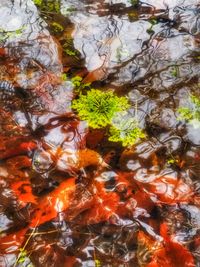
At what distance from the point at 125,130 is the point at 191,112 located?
725mm

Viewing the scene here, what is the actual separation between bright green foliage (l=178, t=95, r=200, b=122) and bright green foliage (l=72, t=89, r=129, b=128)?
0.57 metres

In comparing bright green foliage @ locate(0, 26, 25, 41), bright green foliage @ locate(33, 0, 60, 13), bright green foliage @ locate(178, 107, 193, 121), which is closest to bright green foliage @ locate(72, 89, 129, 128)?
bright green foliage @ locate(178, 107, 193, 121)

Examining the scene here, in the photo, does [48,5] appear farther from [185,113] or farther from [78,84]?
[185,113]

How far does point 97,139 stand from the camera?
3199 millimetres

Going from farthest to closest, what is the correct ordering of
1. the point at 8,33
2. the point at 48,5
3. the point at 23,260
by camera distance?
the point at 48,5 → the point at 8,33 → the point at 23,260

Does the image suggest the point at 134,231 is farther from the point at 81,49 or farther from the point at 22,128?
the point at 81,49

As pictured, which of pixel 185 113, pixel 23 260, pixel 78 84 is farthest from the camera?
pixel 78 84

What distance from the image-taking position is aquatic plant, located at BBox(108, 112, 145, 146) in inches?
126

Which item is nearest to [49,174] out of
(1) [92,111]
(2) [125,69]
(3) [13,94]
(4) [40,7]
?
(1) [92,111]

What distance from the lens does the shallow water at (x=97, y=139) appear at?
8.68 feet

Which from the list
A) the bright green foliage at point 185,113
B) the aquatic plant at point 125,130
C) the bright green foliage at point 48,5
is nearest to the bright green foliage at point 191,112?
the bright green foliage at point 185,113

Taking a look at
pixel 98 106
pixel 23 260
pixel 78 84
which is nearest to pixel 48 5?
pixel 78 84

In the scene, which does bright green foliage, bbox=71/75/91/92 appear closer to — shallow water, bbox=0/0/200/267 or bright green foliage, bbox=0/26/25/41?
shallow water, bbox=0/0/200/267

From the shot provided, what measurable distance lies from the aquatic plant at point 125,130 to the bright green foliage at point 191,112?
48cm
